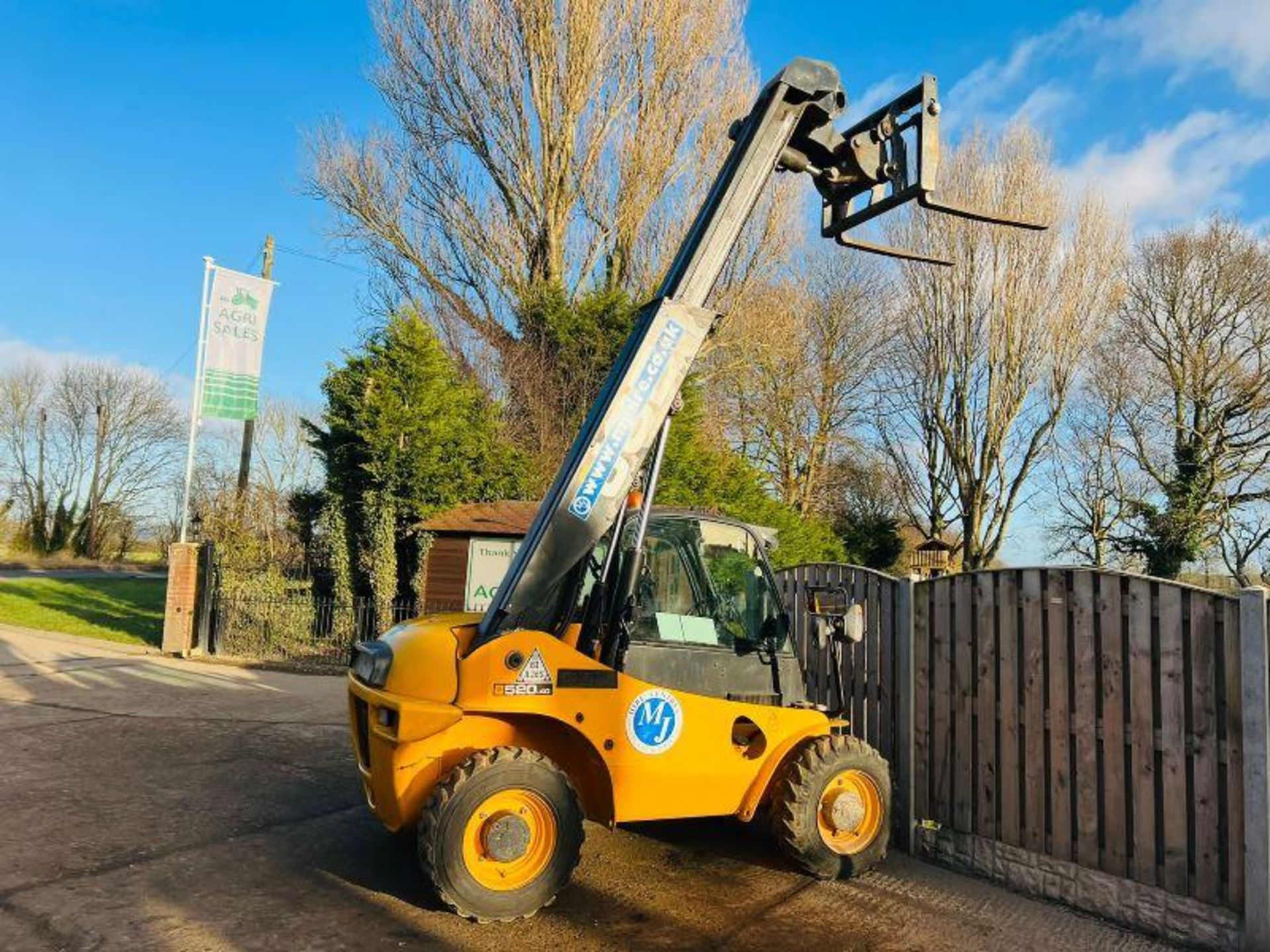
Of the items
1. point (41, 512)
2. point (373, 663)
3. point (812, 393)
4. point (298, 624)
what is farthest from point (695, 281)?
point (41, 512)

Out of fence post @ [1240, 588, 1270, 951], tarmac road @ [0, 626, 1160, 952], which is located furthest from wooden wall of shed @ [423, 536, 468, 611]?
fence post @ [1240, 588, 1270, 951]

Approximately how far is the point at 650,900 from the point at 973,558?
2569 centimetres

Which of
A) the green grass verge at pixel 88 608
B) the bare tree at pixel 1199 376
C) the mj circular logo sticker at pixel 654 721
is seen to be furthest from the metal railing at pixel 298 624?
the bare tree at pixel 1199 376

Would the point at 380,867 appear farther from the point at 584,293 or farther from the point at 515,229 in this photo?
the point at 515,229

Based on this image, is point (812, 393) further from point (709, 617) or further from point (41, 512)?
point (41, 512)

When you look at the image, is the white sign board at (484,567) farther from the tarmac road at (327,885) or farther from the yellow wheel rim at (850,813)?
the yellow wheel rim at (850,813)

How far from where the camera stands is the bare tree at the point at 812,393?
93.7ft

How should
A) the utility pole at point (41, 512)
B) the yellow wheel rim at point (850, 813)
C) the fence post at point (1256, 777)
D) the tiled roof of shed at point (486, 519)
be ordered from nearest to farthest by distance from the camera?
the fence post at point (1256, 777)
the yellow wheel rim at point (850, 813)
the tiled roof of shed at point (486, 519)
the utility pole at point (41, 512)

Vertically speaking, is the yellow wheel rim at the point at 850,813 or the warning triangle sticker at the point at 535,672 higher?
the warning triangle sticker at the point at 535,672

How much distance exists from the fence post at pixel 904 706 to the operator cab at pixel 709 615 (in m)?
1.04

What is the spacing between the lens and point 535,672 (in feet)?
13.5

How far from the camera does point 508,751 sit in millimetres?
4059

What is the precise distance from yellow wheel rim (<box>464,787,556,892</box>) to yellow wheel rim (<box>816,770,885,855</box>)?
156cm

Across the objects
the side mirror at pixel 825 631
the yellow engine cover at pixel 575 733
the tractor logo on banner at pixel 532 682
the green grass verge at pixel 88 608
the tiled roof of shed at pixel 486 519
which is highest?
the tiled roof of shed at pixel 486 519
